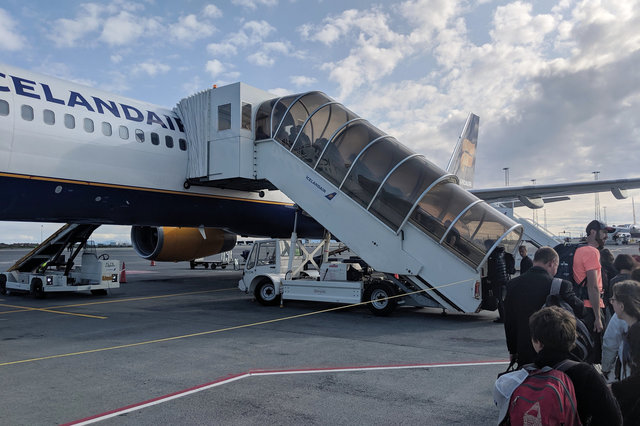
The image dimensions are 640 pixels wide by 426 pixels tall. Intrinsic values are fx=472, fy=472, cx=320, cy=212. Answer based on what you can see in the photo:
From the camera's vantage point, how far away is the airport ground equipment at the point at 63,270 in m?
14.2

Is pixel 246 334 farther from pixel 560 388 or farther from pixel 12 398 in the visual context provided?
pixel 560 388

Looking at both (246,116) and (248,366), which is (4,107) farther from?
(248,366)

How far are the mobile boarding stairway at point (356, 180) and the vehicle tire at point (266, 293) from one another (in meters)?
2.31

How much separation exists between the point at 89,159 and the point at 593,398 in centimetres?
1054

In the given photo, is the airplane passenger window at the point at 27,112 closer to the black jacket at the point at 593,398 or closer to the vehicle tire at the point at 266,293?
the vehicle tire at the point at 266,293

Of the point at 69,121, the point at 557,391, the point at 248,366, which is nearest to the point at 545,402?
the point at 557,391

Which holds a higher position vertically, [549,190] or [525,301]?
[549,190]

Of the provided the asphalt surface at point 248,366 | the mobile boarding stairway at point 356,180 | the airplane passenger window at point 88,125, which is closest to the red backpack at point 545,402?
the asphalt surface at point 248,366

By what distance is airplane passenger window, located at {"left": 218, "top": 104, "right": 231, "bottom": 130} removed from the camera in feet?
40.3

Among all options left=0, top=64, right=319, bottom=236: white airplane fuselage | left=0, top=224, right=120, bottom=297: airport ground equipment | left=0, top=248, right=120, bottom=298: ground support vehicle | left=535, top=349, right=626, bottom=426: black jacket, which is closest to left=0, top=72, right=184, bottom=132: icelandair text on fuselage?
left=0, top=64, right=319, bottom=236: white airplane fuselage

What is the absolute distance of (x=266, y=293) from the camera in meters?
12.3

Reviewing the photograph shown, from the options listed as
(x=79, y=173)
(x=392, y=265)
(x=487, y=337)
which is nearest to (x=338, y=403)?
(x=487, y=337)

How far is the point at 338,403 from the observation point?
4.76 m

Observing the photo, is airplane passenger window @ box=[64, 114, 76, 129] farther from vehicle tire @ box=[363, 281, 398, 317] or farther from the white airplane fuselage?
vehicle tire @ box=[363, 281, 398, 317]
